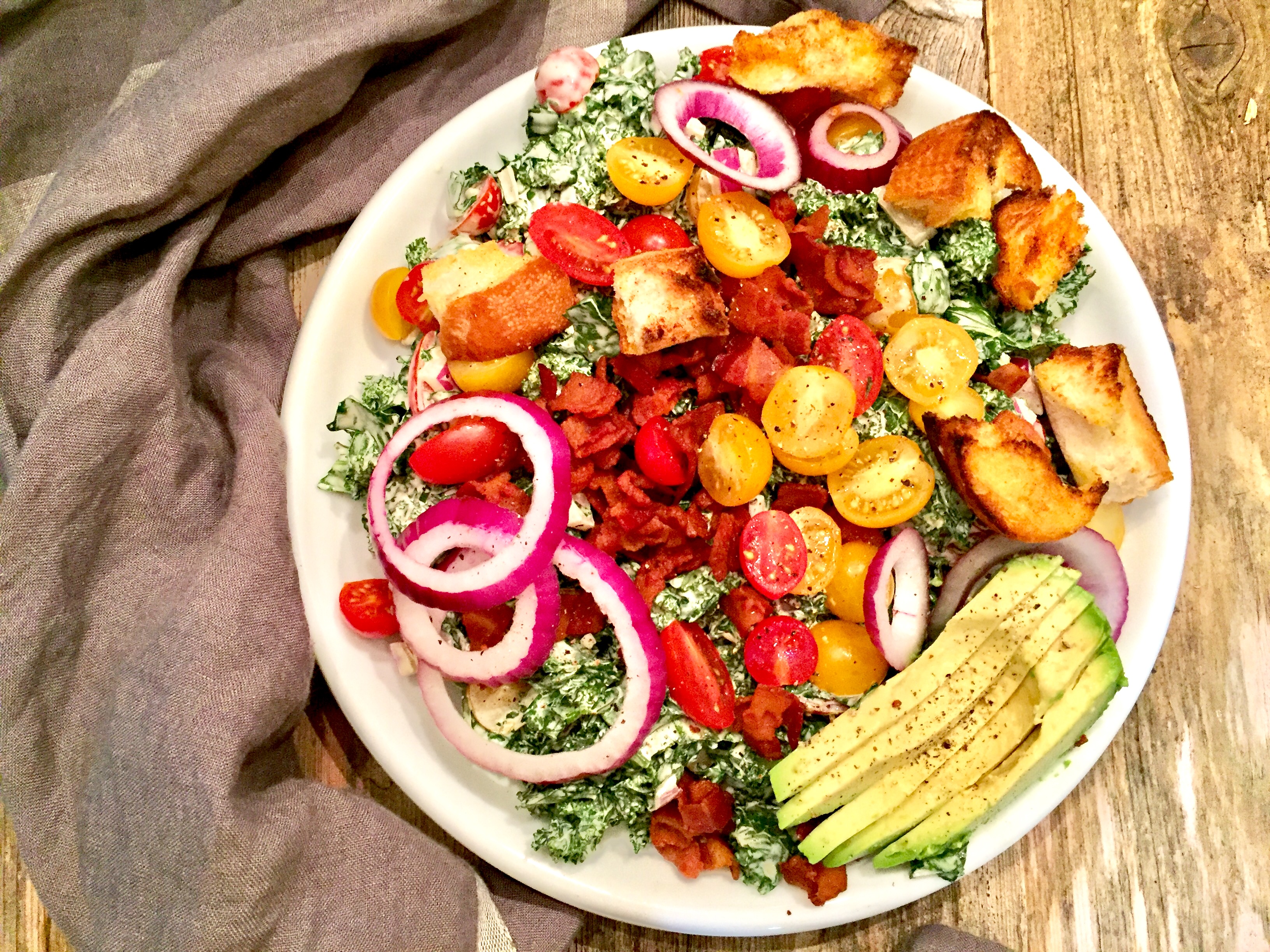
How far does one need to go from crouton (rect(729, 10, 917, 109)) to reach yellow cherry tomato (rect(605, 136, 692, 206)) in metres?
0.33

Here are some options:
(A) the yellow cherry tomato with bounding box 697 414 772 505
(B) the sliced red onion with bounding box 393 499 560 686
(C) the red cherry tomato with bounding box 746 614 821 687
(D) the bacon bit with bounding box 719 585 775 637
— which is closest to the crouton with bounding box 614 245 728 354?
(A) the yellow cherry tomato with bounding box 697 414 772 505

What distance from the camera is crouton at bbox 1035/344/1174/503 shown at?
2262 millimetres

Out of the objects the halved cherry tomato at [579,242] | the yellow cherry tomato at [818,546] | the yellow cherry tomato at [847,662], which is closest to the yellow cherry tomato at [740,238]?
the halved cherry tomato at [579,242]

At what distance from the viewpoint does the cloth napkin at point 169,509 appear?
2.17 m

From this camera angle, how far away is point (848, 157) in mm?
2447

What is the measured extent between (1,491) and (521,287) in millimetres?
1533

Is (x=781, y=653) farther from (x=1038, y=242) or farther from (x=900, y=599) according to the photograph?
(x=1038, y=242)

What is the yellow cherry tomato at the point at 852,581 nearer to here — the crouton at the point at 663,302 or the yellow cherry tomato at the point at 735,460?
the yellow cherry tomato at the point at 735,460

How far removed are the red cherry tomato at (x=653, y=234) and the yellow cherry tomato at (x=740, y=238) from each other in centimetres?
9

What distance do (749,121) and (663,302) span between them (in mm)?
720

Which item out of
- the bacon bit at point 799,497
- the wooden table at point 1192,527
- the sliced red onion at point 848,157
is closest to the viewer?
the bacon bit at point 799,497

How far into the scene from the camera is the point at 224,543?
2.32 m

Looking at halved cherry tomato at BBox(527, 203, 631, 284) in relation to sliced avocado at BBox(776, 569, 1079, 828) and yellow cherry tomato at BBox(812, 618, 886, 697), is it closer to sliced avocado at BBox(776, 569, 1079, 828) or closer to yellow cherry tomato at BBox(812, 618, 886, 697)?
yellow cherry tomato at BBox(812, 618, 886, 697)

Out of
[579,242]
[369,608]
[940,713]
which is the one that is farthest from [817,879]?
[579,242]
